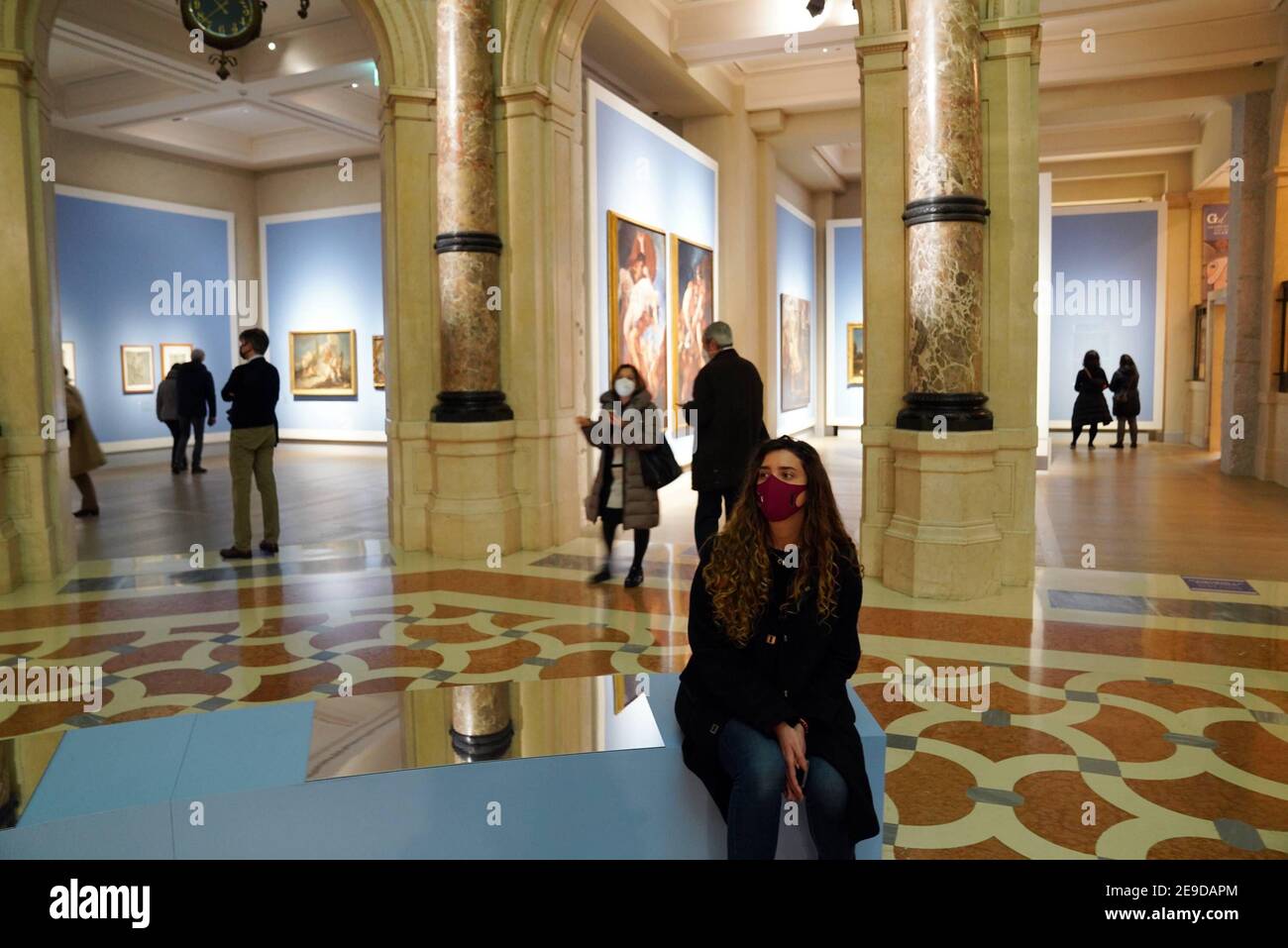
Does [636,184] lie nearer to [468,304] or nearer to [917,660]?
[468,304]

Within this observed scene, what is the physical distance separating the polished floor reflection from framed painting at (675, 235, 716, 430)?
6032 mm

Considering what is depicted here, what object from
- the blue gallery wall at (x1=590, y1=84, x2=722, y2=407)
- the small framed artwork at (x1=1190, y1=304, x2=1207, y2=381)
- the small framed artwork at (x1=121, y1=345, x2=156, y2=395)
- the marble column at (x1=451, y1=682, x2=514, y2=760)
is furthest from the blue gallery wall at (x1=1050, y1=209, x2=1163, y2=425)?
the marble column at (x1=451, y1=682, x2=514, y2=760)

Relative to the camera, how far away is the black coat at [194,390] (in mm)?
15156

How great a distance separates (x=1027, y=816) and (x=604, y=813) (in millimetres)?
1642

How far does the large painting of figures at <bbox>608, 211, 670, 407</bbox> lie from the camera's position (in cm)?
1223

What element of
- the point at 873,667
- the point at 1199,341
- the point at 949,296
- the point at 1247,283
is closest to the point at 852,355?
the point at 1199,341

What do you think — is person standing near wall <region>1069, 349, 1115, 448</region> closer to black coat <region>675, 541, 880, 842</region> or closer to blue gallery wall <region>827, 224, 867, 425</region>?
blue gallery wall <region>827, 224, 867, 425</region>

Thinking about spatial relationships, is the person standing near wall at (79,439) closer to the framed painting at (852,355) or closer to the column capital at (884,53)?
the column capital at (884,53)

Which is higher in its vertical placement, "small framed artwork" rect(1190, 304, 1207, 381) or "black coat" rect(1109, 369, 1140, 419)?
"small framed artwork" rect(1190, 304, 1207, 381)

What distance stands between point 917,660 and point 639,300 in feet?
27.3

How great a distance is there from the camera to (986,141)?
7098 millimetres

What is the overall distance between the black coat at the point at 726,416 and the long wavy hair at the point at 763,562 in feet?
13.1
